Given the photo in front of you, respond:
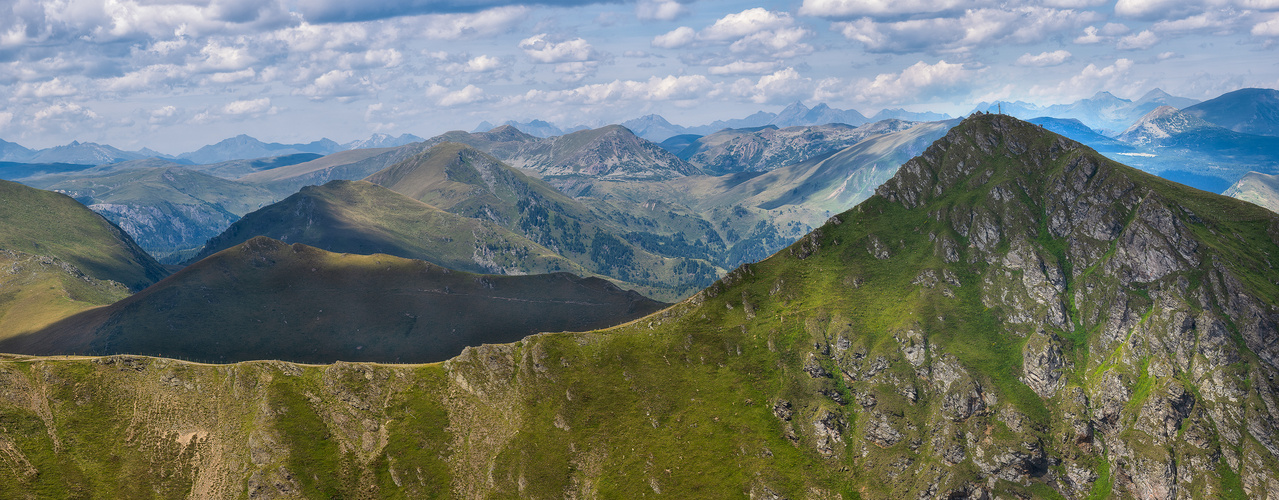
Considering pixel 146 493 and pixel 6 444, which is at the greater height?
pixel 6 444

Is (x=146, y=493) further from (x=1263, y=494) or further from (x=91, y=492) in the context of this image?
(x=1263, y=494)

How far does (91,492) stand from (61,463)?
520 inches

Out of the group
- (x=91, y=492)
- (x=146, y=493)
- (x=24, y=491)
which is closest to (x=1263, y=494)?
(x=146, y=493)

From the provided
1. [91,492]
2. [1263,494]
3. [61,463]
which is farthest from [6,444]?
[1263,494]

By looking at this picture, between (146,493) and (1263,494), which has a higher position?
(146,493)

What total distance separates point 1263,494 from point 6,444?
348201mm

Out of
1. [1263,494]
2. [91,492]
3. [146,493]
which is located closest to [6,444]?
[91,492]

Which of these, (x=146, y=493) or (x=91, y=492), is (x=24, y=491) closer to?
(x=91, y=492)

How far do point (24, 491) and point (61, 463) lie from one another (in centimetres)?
1031

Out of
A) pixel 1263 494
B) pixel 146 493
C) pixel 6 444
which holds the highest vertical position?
pixel 6 444

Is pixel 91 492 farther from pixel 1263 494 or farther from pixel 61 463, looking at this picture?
pixel 1263 494

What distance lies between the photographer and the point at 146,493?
199m

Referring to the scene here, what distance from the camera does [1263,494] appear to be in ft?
653

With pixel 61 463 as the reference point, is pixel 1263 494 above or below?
below
